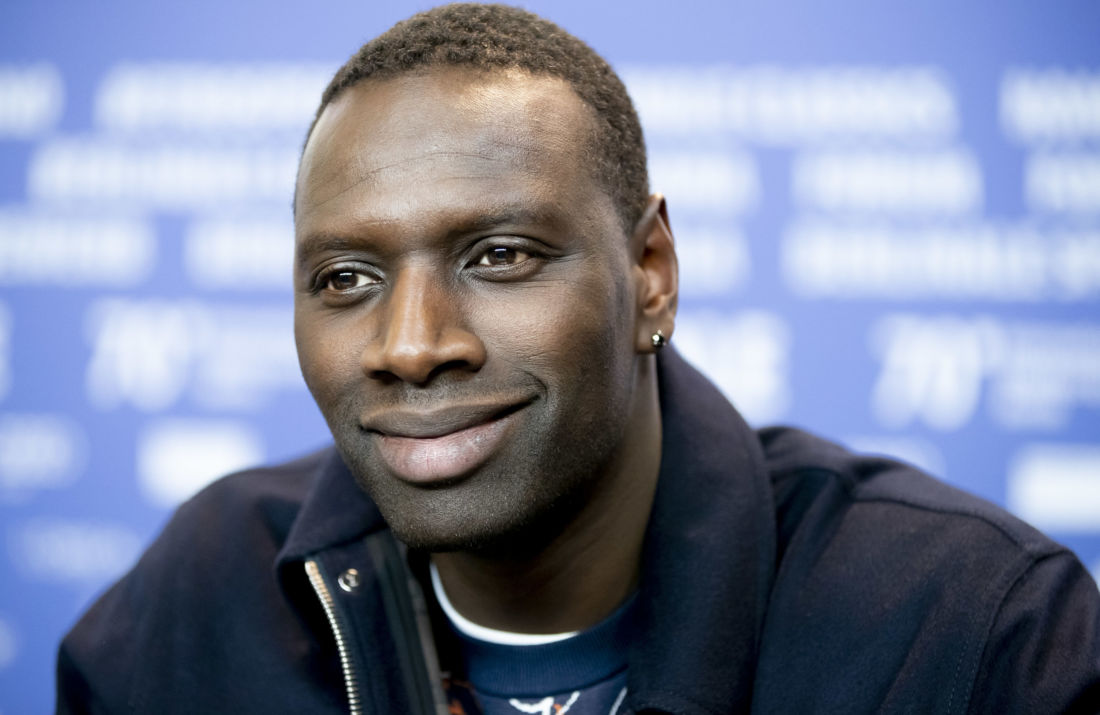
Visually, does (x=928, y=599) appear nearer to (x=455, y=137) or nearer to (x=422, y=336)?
(x=422, y=336)

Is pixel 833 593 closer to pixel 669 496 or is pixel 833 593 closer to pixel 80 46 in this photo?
pixel 669 496

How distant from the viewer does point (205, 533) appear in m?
1.80

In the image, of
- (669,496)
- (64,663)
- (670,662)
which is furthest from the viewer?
(64,663)

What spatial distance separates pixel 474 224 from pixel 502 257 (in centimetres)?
6

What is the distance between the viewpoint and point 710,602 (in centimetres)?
151

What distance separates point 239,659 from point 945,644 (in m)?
1.03

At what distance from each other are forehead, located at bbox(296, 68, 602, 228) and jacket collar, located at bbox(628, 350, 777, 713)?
47 centimetres

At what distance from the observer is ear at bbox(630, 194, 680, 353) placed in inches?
62.0

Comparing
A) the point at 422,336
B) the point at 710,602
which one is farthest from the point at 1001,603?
the point at 422,336

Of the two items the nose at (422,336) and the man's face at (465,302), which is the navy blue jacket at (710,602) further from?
the nose at (422,336)

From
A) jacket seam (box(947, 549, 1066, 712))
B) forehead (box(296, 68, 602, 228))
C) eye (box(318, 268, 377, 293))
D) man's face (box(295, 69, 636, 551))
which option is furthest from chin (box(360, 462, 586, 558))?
jacket seam (box(947, 549, 1066, 712))

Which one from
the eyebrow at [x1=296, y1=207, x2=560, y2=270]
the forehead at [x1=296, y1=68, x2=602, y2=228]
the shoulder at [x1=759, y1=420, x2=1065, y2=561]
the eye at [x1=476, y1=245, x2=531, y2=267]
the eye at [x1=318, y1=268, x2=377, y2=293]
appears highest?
the forehead at [x1=296, y1=68, x2=602, y2=228]

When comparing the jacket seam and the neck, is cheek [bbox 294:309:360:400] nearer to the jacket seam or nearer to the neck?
the neck

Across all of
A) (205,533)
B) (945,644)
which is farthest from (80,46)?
(945,644)
